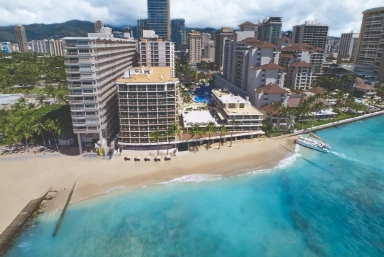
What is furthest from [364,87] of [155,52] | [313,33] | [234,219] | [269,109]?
[234,219]

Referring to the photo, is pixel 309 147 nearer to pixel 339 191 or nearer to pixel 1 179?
pixel 339 191

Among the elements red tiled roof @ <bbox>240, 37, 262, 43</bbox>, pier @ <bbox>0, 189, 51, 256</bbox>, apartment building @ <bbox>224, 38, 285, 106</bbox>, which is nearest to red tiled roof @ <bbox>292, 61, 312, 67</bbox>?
red tiled roof @ <bbox>240, 37, 262, 43</bbox>

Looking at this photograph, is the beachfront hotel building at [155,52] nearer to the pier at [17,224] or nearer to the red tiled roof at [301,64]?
the red tiled roof at [301,64]

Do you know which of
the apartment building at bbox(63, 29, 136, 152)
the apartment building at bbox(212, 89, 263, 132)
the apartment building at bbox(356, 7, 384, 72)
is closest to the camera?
the apartment building at bbox(63, 29, 136, 152)

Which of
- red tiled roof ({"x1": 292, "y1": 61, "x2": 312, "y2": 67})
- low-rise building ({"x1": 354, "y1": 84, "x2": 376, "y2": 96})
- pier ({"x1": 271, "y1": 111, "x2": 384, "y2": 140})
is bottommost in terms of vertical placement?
pier ({"x1": 271, "y1": 111, "x2": 384, "y2": 140})

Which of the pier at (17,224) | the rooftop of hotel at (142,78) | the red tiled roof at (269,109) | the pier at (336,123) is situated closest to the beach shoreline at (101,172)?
the pier at (17,224)

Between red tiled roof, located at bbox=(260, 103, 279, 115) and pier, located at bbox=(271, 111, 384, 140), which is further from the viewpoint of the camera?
pier, located at bbox=(271, 111, 384, 140)

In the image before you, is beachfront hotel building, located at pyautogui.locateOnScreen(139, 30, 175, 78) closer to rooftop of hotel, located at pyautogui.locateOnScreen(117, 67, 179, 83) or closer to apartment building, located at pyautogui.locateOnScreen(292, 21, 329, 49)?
rooftop of hotel, located at pyautogui.locateOnScreen(117, 67, 179, 83)
